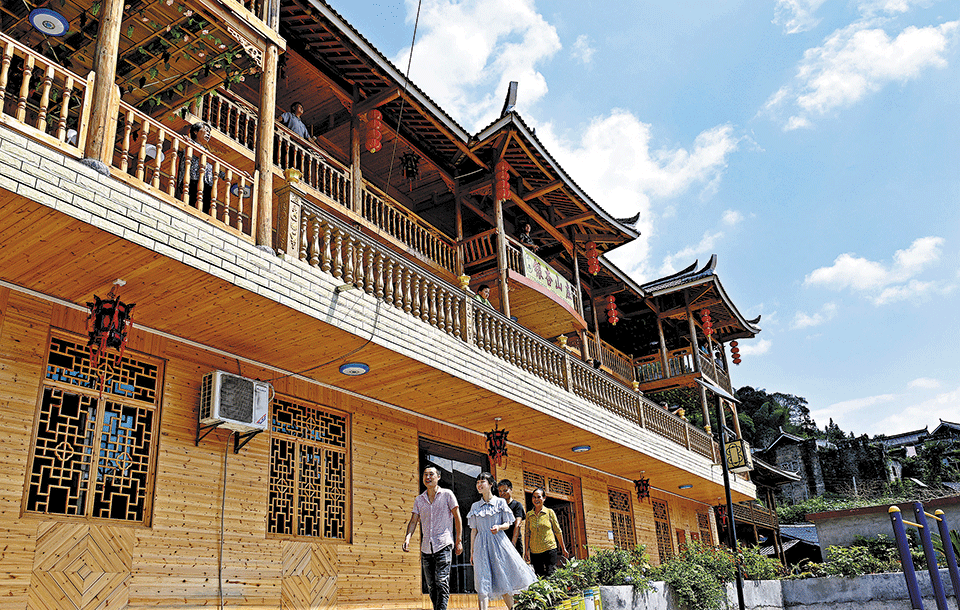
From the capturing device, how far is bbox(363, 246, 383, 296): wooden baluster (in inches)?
367

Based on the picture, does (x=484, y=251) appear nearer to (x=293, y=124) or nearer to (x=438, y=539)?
(x=293, y=124)

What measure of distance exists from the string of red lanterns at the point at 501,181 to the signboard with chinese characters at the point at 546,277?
1.35 meters

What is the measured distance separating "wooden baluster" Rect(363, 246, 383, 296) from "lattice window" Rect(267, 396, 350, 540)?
1964mm

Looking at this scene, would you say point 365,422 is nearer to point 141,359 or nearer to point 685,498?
point 141,359

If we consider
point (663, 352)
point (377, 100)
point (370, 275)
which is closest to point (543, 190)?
point (377, 100)

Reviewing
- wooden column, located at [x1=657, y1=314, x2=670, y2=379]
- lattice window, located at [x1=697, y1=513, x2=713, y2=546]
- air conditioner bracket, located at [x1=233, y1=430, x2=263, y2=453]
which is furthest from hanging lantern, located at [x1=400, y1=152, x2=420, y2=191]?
lattice window, located at [x1=697, y1=513, x2=713, y2=546]

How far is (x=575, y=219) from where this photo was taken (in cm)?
1825

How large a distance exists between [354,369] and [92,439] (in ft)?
10.8

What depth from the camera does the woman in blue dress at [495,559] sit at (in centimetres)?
730

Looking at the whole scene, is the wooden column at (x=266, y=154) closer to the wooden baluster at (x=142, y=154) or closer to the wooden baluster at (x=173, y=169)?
the wooden baluster at (x=173, y=169)

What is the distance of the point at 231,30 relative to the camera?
8.20m

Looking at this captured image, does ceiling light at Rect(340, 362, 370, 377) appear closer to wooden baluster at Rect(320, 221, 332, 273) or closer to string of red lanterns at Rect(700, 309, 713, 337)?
wooden baluster at Rect(320, 221, 332, 273)

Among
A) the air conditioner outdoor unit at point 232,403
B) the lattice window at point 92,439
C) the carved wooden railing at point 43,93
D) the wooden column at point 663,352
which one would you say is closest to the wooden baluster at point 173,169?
the carved wooden railing at point 43,93

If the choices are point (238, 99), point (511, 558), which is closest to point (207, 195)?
point (238, 99)
